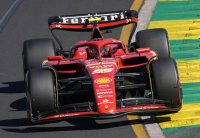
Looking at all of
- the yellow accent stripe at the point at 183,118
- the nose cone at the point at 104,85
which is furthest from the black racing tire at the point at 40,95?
the yellow accent stripe at the point at 183,118

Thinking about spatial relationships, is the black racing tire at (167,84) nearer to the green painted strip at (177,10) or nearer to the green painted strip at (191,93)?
the green painted strip at (191,93)

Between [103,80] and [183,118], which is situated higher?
[103,80]

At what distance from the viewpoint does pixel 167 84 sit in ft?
34.7

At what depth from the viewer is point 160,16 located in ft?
55.8

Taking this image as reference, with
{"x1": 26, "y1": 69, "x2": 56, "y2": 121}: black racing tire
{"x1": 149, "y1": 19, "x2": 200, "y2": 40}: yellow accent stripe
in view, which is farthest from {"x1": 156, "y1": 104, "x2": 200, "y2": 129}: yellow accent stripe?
{"x1": 149, "y1": 19, "x2": 200, "y2": 40}: yellow accent stripe

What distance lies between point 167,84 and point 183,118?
62cm

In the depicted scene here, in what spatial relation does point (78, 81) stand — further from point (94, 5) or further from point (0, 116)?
point (94, 5)

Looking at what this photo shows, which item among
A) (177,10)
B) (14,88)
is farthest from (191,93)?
(177,10)

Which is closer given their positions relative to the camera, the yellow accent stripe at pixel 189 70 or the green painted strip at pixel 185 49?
the yellow accent stripe at pixel 189 70

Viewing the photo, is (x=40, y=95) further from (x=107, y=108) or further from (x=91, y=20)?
(x=91, y=20)

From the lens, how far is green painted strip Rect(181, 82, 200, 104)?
38.3 feet

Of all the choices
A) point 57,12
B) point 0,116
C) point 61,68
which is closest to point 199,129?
point 61,68

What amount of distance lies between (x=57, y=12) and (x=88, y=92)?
7.74 meters

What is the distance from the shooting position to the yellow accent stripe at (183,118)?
10648 mm
